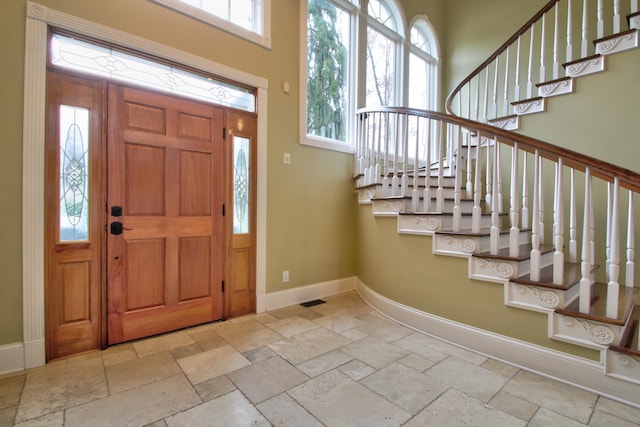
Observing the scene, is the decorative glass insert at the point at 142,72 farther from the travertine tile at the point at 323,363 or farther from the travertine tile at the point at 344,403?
the travertine tile at the point at 344,403

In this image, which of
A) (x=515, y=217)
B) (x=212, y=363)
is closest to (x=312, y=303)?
(x=212, y=363)

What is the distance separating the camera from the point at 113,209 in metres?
2.29

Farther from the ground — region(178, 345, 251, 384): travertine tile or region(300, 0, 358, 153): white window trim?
region(300, 0, 358, 153): white window trim

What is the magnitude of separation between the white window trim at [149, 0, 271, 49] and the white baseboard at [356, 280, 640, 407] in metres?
2.98

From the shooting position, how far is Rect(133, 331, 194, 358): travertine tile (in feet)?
7.40

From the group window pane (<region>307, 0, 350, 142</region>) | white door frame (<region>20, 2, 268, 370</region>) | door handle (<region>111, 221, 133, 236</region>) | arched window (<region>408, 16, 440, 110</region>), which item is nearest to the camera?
white door frame (<region>20, 2, 268, 370</region>)

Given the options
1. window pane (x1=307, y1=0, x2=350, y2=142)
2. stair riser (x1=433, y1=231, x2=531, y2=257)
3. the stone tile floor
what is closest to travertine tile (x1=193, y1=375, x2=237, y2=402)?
the stone tile floor

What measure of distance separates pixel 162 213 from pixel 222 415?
167cm

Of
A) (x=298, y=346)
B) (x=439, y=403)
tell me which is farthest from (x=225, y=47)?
(x=439, y=403)

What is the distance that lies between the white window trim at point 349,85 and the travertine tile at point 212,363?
2.23 meters

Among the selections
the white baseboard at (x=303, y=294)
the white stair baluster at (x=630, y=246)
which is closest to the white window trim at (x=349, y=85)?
the white baseboard at (x=303, y=294)

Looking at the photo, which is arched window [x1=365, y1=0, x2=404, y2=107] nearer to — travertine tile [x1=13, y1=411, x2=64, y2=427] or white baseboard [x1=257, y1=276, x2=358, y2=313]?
white baseboard [x1=257, y1=276, x2=358, y2=313]

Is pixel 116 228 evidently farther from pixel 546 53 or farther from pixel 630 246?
pixel 546 53

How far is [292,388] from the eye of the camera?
5.85 feet
